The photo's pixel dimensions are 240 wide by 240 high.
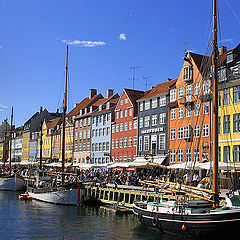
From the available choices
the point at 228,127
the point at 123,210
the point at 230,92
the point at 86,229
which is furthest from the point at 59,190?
the point at 230,92

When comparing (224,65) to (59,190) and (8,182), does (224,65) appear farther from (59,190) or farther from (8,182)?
(8,182)

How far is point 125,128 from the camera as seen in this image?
2613 inches

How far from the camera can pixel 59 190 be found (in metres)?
42.8

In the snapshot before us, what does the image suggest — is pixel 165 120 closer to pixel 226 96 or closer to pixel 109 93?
pixel 226 96

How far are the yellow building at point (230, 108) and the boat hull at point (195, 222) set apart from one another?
1893cm

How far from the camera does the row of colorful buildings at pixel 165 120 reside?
1740 inches

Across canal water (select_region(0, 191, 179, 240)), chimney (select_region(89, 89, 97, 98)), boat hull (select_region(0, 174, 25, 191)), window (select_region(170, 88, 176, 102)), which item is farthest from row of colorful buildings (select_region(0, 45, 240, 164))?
boat hull (select_region(0, 174, 25, 191))

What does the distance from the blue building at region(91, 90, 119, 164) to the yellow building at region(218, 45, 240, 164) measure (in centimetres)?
2893

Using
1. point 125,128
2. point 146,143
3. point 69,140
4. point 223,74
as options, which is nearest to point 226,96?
point 223,74

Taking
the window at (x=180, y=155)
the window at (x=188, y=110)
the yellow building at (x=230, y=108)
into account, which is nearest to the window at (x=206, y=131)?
the yellow building at (x=230, y=108)

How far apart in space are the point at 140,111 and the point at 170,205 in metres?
36.6

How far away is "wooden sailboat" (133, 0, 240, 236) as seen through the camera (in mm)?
21672

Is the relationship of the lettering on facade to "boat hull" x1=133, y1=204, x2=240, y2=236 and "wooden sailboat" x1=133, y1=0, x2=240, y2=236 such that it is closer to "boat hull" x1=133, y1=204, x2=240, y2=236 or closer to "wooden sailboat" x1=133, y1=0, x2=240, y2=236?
"wooden sailboat" x1=133, y1=0, x2=240, y2=236

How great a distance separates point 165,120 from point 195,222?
33.5 meters
